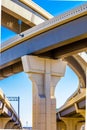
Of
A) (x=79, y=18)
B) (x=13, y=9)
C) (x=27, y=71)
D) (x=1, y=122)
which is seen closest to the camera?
(x=79, y=18)

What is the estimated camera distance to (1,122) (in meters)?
51.5

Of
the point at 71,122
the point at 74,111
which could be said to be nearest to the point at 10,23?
the point at 74,111

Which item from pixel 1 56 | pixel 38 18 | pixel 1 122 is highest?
pixel 38 18

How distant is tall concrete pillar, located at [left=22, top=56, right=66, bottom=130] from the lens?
1477cm

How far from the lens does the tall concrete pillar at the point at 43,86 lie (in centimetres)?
1477

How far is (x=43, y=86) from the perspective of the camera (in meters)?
15.1

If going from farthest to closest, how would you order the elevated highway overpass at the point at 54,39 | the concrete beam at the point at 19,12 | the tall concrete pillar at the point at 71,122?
the tall concrete pillar at the point at 71,122 → the concrete beam at the point at 19,12 → the elevated highway overpass at the point at 54,39

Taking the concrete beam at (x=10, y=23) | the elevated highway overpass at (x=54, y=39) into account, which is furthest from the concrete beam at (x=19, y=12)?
the elevated highway overpass at (x=54, y=39)

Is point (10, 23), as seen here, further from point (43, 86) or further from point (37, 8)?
point (43, 86)

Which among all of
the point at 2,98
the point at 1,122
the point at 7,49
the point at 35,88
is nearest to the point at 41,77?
the point at 35,88

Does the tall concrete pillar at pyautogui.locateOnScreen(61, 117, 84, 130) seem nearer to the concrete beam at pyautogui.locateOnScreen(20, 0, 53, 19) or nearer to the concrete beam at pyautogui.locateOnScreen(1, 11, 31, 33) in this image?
the concrete beam at pyautogui.locateOnScreen(1, 11, 31, 33)

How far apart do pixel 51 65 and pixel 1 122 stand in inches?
1477

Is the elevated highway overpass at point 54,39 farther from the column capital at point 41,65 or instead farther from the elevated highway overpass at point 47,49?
the column capital at point 41,65

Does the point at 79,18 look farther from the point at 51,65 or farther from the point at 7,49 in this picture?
the point at 7,49
